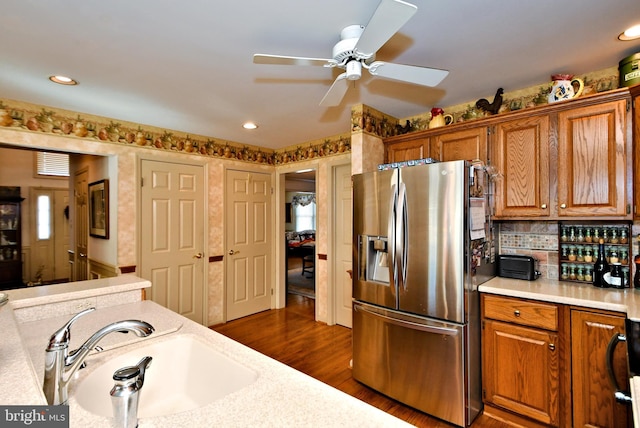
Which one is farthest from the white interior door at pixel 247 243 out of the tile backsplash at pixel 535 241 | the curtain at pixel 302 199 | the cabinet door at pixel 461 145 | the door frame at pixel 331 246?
the curtain at pixel 302 199

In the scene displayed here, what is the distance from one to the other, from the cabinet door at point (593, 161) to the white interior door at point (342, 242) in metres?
2.07

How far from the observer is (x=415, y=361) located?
83.2 inches

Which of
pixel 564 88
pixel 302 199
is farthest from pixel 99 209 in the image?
pixel 302 199

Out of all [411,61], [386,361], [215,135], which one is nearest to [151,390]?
[386,361]

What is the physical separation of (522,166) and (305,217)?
8.24m

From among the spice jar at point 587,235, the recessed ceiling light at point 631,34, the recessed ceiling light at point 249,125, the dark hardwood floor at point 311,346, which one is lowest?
the dark hardwood floor at point 311,346

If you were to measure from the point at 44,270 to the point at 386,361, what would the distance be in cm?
641

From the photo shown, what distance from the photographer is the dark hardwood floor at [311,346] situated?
218cm

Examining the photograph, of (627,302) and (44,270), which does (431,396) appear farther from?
(44,270)

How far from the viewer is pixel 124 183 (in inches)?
123

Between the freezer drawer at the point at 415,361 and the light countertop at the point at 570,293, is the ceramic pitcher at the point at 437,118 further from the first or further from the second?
the freezer drawer at the point at 415,361

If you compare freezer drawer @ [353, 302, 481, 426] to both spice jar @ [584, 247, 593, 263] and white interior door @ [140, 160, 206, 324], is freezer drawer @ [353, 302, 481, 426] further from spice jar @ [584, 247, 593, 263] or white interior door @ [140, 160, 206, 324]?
white interior door @ [140, 160, 206, 324]

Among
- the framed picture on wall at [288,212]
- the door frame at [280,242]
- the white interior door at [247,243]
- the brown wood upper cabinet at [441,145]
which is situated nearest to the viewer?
the brown wood upper cabinet at [441,145]

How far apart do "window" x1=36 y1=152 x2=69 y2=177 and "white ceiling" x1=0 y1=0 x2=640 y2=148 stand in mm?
3934
